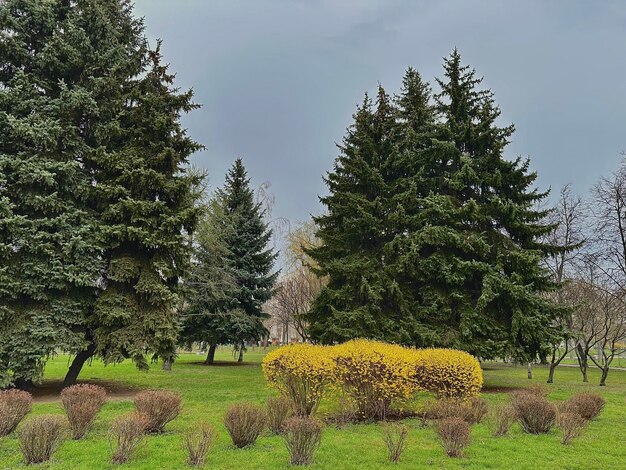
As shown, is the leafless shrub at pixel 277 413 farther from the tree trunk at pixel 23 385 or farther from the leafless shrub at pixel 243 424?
the tree trunk at pixel 23 385

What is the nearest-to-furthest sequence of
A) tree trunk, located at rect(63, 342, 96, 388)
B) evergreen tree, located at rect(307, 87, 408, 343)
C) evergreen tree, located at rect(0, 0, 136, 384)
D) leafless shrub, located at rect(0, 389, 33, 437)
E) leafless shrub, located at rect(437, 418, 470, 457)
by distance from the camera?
leafless shrub, located at rect(437, 418, 470, 457) < leafless shrub, located at rect(0, 389, 33, 437) < evergreen tree, located at rect(0, 0, 136, 384) < tree trunk, located at rect(63, 342, 96, 388) < evergreen tree, located at rect(307, 87, 408, 343)

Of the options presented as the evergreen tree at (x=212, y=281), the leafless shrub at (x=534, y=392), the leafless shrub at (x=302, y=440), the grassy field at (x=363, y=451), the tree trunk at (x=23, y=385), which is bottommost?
the tree trunk at (x=23, y=385)

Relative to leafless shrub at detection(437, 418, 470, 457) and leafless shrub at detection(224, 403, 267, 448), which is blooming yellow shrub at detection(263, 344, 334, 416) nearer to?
leafless shrub at detection(224, 403, 267, 448)

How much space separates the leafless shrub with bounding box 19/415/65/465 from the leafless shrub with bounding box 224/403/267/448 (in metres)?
2.31

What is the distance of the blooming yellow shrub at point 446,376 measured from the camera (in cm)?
922

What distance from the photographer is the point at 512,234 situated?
16844 mm

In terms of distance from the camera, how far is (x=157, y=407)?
7199mm

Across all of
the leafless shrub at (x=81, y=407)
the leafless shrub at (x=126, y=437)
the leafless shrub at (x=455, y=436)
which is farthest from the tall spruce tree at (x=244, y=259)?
the leafless shrub at (x=455, y=436)

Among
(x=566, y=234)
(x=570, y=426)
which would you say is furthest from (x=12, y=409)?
(x=566, y=234)

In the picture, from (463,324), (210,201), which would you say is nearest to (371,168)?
(463,324)

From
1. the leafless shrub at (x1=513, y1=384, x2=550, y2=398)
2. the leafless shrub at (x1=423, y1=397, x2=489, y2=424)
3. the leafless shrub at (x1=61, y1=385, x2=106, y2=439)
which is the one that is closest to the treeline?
the leafless shrub at (x1=513, y1=384, x2=550, y2=398)

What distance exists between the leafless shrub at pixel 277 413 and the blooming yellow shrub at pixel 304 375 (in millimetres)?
877

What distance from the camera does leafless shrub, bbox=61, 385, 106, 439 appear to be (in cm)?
685

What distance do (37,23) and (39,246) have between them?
7.24 meters
